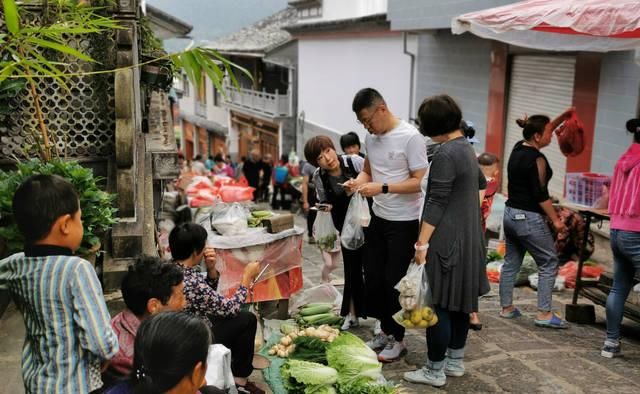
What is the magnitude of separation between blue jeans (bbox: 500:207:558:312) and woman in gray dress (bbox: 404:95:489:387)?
5.29 ft

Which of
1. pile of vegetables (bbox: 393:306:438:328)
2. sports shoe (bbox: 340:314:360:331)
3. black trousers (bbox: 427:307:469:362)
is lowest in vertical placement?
sports shoe (bbox: 340:314:360:331)

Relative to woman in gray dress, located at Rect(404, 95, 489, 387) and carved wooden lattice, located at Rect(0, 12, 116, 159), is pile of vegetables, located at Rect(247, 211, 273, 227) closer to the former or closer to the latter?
carved wooden lattice, located at Rect(0, 12, 116, 159)

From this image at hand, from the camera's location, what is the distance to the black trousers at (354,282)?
5539 millimetres

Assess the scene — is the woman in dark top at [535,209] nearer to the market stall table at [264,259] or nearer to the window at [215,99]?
the market stall table at [264,259]

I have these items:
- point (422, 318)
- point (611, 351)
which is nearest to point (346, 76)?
point (611, 351)

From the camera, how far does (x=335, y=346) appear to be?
183 inches


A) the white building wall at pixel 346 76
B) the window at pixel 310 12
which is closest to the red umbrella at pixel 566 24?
A: the white building wall at pixel 346 76

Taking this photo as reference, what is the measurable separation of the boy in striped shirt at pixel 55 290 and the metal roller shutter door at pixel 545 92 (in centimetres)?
915

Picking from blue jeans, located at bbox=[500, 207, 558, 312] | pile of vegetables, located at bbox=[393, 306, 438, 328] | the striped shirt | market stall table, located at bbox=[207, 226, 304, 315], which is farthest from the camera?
market stall table, located at bbox=[207, 226, 304, 315]

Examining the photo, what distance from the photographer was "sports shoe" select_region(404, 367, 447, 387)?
4539mm

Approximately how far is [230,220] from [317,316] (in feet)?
4.40

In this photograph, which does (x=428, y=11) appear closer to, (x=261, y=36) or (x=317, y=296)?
(x=317, y=296)

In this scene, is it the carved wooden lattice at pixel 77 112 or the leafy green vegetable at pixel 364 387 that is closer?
the leafy green vegetable at pixel 364 387

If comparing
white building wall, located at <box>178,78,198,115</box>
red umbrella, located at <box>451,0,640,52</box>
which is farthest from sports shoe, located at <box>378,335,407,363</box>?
white building wall, located at <box>178,78,198,115</box>
